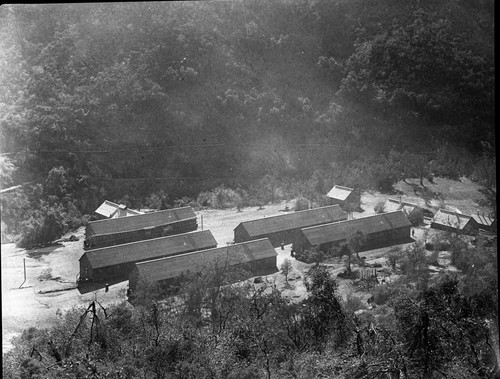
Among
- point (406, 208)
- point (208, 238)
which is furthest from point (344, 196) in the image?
point (208, 238)

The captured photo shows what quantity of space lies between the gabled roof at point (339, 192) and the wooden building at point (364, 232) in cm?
175

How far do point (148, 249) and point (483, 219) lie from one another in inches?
326

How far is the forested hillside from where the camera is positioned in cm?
1755

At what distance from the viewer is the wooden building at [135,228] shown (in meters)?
14.0

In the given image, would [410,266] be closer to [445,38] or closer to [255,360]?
[255,360]

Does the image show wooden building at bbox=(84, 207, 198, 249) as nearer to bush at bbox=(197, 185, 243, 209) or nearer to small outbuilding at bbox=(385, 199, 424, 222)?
bush at bbox=(197, 185, 243, 209)

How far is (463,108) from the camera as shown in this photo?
770 inches

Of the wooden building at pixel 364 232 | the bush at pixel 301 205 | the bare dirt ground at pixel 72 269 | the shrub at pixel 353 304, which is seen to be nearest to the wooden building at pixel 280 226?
the bare dirt ground at pixel 72 269

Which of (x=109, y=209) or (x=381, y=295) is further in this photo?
(x=109, y=209)

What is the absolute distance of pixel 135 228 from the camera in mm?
14281

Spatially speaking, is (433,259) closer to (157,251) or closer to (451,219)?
(451,219)

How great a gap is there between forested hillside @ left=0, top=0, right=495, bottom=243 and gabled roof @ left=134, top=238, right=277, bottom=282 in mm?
4482

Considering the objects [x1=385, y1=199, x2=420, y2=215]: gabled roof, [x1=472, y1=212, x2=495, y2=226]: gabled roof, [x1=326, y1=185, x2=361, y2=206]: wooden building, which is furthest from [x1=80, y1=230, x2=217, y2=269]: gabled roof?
[x1=472, y1=212, x2=495, y2=226]: gabled roof

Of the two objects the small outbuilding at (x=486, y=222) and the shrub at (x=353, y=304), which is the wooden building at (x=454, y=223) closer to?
the small outbuilding at (x=486, y=222)
